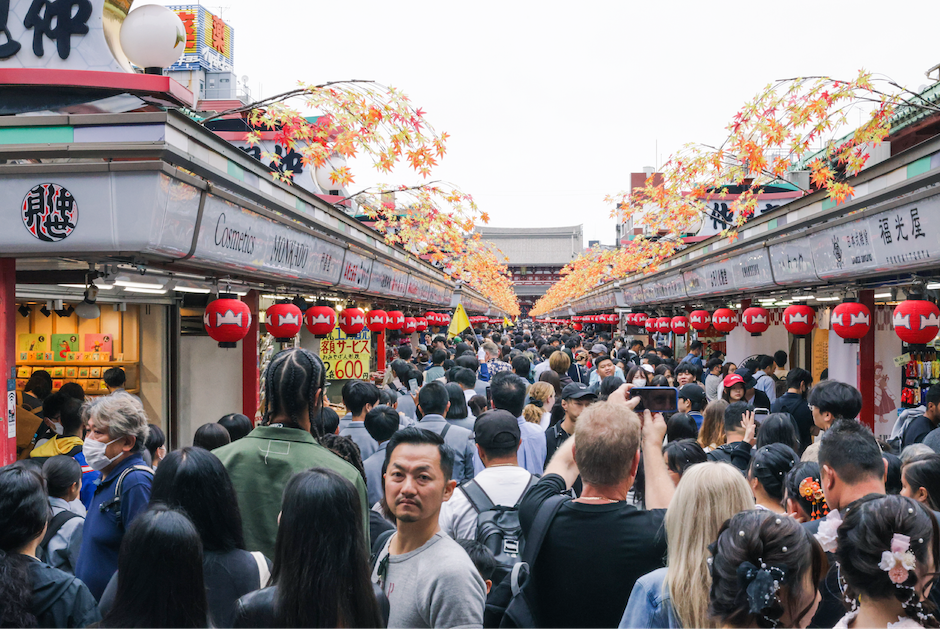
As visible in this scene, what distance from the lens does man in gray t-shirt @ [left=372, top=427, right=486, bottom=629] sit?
9.27 ft

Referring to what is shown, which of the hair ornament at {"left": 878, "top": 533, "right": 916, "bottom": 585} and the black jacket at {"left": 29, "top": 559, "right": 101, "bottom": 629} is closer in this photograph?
the hair ornament at {"left": 878, "top": 533, "right": 916, "bottom": 585}

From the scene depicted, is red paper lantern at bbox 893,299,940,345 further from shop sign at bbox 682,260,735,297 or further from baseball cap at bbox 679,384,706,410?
shop sign at bbox 682,260,735,297

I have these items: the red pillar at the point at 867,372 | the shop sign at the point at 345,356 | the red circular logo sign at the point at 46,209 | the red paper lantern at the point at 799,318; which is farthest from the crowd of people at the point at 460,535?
the shop sign at the point at 345,356

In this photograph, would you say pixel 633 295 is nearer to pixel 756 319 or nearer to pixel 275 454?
pixel 756 319

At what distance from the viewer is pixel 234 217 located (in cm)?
670

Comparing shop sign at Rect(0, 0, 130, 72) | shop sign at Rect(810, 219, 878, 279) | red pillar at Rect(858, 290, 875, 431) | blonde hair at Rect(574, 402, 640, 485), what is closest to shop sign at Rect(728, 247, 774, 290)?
red pillar at Rect(858, 290, 875, 431)

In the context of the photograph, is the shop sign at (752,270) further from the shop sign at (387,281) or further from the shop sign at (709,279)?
the shop sign at (387,281)

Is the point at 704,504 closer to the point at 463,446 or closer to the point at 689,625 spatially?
the point at 689,625

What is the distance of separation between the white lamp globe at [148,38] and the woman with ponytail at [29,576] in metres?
4.05

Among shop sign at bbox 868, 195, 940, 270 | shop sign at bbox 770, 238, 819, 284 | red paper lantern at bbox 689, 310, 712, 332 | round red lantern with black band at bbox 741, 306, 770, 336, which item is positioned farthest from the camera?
red paper lantern at bbox 689, 310, 712, 332

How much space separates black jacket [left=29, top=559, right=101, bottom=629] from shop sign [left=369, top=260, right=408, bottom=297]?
33.2 ft

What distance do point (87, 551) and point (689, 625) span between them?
3.17 meters

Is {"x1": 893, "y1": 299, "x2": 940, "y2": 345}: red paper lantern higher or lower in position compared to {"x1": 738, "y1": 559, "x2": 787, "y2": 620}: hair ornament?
higher

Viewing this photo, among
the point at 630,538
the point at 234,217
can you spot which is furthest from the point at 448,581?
the point at 234,217
